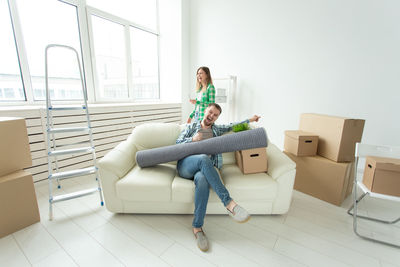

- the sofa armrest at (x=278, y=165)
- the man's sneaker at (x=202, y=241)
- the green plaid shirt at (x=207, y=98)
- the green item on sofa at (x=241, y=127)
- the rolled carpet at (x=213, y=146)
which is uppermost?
the green plaid shirt at (x=207, y=98)

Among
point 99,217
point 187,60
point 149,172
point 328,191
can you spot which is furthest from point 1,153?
point 187,60

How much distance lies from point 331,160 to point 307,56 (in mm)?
1615

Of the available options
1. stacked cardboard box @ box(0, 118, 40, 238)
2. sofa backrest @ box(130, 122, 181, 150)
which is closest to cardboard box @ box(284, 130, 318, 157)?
sofa backrest @ box(130, 122, 181, 150)

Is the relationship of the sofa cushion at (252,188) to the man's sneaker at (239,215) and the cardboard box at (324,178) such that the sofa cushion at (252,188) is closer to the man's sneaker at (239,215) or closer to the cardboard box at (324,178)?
the man's sneaker at (239,215)

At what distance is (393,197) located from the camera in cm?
141

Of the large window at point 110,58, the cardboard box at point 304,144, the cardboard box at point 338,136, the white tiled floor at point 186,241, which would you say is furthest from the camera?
the large window at point 110,58

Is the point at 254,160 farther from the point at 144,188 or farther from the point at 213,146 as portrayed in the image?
the point at 144,188

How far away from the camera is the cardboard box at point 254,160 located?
5.67ft

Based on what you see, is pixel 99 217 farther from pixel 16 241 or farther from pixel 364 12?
pixel 364 12

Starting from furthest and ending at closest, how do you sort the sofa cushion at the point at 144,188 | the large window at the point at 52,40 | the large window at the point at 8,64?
1. the large window at the point at 52,40
2. the large window at the point at 8,64
3. the sofa cushion at the point at 144,188

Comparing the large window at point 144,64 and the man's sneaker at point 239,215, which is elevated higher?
the large window at point 144,64

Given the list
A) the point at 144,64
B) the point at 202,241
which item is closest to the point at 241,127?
the point at 202,241

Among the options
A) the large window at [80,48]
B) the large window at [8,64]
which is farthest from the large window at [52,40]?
the large window at [8,64]

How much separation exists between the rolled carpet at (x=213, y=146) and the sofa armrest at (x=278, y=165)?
0.19m
